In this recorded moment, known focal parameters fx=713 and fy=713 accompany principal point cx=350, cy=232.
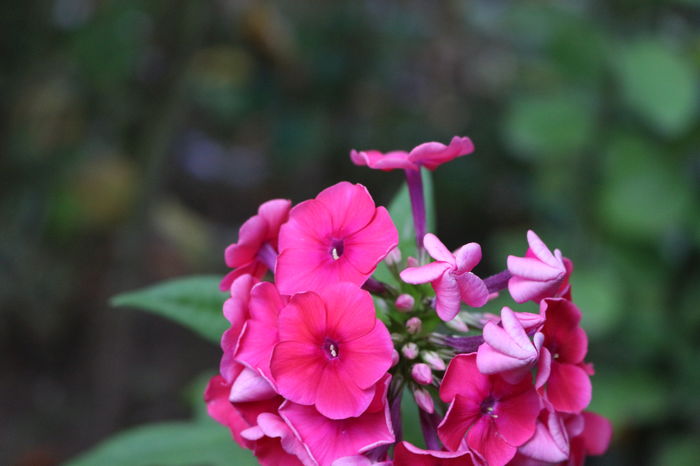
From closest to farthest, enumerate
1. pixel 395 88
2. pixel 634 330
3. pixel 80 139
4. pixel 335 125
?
pixel 634 330, pixel 80 139, pixel 335 125, pixel 395 88

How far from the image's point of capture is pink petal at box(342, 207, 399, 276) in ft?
2.83

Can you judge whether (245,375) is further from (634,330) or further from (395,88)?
(395,88)

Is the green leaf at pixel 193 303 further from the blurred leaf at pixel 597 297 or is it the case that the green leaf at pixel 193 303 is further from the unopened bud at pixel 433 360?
the blurred leaf at pixel 597 297

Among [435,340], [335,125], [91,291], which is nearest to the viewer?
[435,340]

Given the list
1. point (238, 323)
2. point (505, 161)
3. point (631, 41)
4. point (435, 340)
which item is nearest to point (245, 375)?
point (238, 323)

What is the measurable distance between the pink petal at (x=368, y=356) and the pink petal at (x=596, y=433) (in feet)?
1.28

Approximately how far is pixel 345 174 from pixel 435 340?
8.95 ft

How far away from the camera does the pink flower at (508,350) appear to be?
31.0 inches

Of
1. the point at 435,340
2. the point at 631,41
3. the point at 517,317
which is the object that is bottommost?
the point at 631,41

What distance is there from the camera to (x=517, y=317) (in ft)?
2.74

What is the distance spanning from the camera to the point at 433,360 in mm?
960

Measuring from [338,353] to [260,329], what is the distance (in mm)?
104

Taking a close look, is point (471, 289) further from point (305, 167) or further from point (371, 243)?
point (305, 167)

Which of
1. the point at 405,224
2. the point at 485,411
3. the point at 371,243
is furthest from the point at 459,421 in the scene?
the point at 405,224
